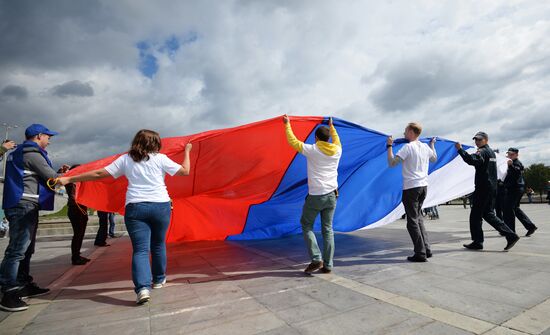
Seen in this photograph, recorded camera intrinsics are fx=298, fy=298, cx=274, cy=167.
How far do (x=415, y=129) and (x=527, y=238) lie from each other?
330cm

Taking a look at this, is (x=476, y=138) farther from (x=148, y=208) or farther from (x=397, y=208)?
(x=148, y=208)

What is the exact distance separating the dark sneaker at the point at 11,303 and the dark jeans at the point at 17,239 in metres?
0.05

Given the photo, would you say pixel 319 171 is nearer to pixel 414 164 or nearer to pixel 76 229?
pixel 414 164

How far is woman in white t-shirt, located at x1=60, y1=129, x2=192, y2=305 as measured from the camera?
280cm

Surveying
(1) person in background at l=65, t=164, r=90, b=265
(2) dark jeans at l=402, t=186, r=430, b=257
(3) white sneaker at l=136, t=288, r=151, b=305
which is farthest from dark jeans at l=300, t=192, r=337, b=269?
(1) person in background at l=65, t=164, r=90, b=265

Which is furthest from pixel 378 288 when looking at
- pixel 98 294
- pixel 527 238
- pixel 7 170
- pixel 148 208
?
pixel 527 238

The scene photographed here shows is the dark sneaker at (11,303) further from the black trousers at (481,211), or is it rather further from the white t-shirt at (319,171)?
the black trousers at (481,211)

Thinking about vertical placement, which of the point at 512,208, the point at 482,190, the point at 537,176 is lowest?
the point at 512,208

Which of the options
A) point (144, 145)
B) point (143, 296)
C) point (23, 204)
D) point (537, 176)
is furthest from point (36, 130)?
point (537, 176)

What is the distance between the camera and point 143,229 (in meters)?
2.87

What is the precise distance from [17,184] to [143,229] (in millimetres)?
1357

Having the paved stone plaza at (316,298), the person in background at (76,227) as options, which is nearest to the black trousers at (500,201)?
the paved stone plaza at (316,298)

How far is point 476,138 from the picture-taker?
15.5ft

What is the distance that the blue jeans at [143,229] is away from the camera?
2781 millimetres
